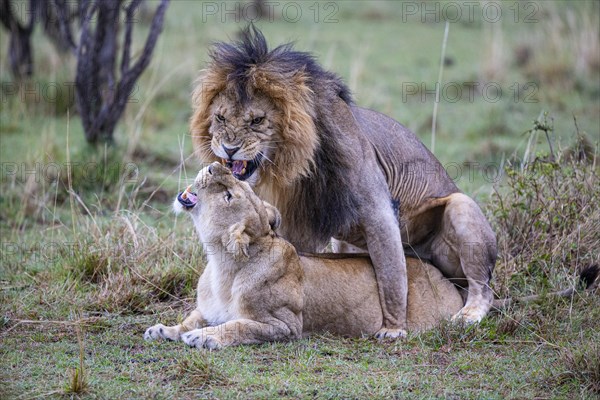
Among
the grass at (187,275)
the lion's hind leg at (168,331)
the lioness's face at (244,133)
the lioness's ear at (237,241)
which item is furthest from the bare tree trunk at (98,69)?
the lion's hind leg at (168,331)

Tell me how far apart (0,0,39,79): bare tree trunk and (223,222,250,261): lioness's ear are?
5.94 meters

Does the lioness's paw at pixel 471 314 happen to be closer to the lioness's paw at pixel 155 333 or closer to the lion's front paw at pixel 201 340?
the lion's front paw at pixel 201 340

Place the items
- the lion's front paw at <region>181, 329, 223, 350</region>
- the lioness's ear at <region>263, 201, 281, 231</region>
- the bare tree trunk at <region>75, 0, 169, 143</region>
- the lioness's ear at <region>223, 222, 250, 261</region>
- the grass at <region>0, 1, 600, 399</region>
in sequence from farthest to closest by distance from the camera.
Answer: the bare tree trunk at <region>75, 0, 169, 143</region> → the lioness's ear at <region>263, 201, 281, 231</region> → the lioness's ear at <region>223, 222, 250, 261</region> → the lion's front paw at <region>181, 329, 223, 350</region> → the grass at <region>0, 1, 600, 399</region>

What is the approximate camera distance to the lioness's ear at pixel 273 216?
4.99 metres

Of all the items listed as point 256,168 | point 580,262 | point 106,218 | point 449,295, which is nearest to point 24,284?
point 106,218

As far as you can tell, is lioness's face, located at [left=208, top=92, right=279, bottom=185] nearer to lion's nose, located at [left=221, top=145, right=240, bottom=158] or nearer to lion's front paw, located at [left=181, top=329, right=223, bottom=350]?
lion's nose, located at [left=221, top=145, right=240, bottom=158]

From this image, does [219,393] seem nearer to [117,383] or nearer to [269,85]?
[117,383]

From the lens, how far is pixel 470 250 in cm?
549

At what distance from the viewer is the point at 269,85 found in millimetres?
4988

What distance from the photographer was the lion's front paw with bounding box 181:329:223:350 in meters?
4.66

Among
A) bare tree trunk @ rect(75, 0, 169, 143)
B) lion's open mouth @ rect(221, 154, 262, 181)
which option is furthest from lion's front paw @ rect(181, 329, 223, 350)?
bare tree trunk @ rect(75, 0, 169, 143)

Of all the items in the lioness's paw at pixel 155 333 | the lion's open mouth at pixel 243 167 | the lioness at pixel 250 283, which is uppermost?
the lion's open mouth at pixel 243 167

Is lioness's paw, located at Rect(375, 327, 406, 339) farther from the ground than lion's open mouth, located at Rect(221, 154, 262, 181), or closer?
closer

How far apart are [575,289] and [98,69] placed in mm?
4532
